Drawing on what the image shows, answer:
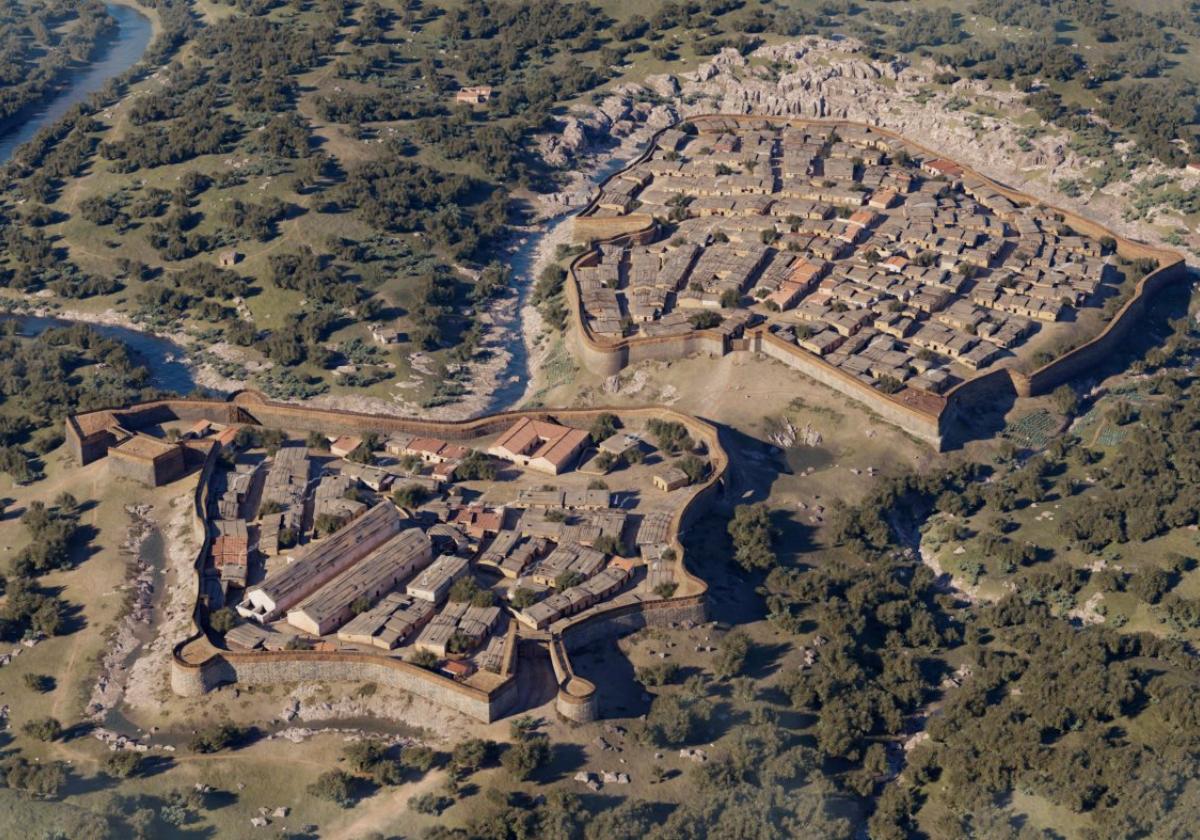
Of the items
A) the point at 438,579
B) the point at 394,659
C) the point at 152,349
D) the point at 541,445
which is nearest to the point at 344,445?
the point at 541,445

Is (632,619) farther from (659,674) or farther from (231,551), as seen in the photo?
(231,551)

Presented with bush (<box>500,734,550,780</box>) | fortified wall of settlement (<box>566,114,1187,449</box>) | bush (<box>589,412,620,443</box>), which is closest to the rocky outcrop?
fortified wall of settlement (<box>566,114,1187,449</box>)

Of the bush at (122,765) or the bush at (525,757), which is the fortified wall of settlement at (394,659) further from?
the bush at (122,765)

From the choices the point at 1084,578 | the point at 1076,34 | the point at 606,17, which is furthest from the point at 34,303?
the point at 1076,34

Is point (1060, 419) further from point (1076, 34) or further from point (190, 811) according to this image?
point (1076, 34)

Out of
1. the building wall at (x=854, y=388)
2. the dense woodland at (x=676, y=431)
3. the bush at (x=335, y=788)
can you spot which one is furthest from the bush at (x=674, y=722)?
the building wall at (x=854, y=388)
